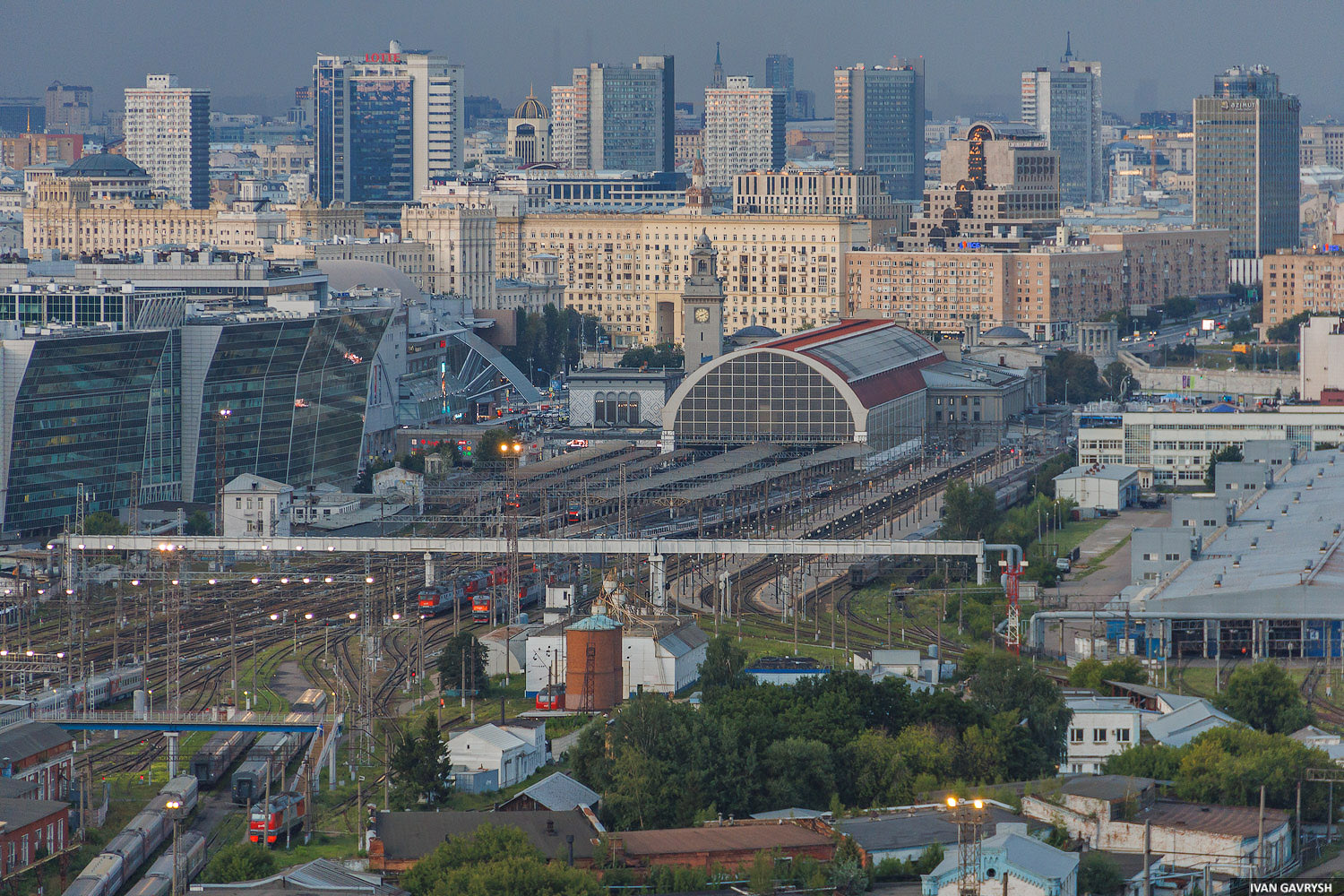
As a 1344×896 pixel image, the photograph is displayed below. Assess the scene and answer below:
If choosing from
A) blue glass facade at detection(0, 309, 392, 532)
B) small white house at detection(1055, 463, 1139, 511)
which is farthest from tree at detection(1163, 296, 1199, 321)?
blue glass facade at detection(0, 309, 392, 532)

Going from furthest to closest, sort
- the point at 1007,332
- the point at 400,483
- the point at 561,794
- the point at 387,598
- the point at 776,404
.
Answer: the point at 1007,332 → the point at 776,404 → the point at 400,483 → the point at 387,598 → the point at 561,794

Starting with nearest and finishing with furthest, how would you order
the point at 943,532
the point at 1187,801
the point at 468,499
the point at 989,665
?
the point at 1187,801, the point at 989,665, the point at 943,532, the point at 468,499

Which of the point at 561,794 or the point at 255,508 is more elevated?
the point at 255,508

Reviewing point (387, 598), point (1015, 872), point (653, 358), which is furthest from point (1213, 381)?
point (1015, 872)

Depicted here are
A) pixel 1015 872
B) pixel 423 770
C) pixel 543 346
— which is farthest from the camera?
pixel 543 346

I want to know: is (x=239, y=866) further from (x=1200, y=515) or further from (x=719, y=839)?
(x=1200, y=515)

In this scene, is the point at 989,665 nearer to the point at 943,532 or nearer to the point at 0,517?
the point at 943,532

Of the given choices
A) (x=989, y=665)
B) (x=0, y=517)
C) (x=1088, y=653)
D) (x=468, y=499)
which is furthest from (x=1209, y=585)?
(x=0, y=517)
